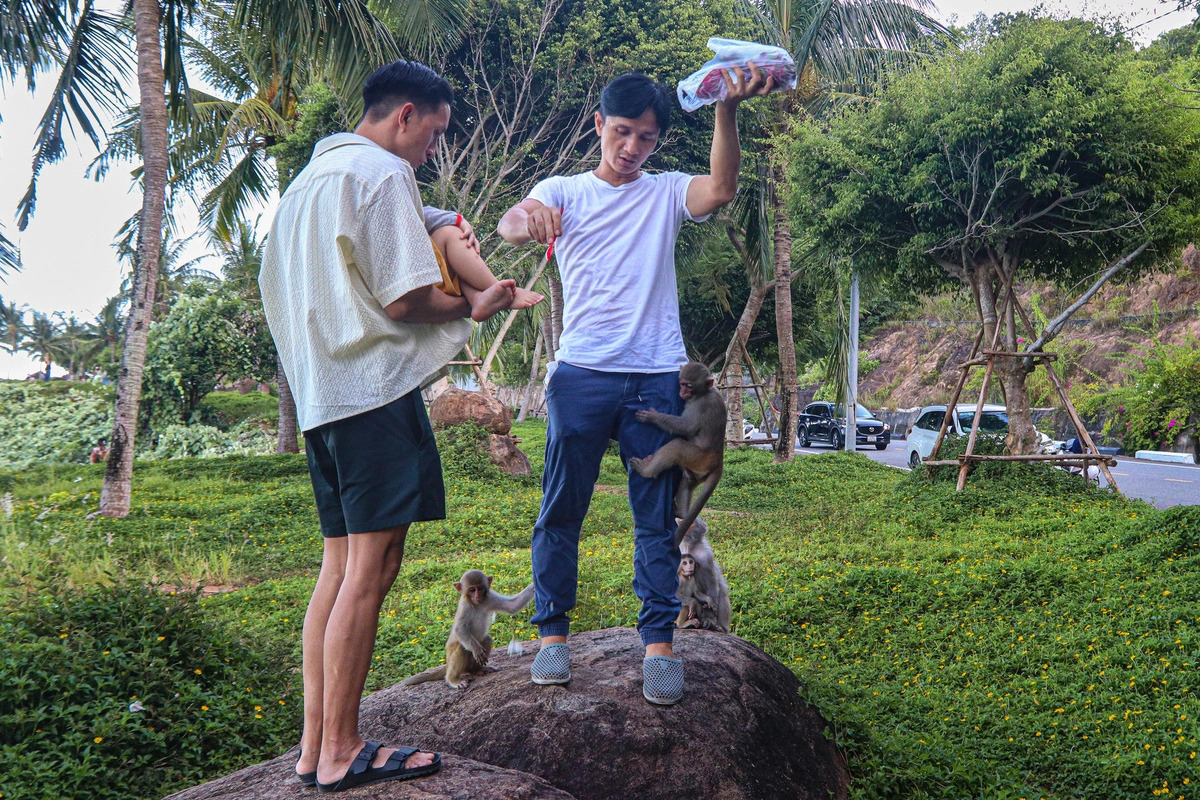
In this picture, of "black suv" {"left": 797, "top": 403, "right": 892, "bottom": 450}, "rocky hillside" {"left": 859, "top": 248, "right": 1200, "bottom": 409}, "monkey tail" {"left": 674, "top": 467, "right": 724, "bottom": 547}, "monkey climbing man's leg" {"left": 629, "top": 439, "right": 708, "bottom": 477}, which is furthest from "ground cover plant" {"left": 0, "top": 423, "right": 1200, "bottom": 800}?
"black suv" {"left": 797, "top": 403, "right": 892, "bottom": 450}

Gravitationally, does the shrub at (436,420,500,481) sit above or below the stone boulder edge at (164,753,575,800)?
below

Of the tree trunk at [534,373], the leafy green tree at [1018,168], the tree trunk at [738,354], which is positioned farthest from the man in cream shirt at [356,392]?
the tree trunk at [534,373]

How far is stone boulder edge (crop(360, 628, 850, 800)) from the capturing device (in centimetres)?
314

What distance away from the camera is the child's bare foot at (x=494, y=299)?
2.68 m

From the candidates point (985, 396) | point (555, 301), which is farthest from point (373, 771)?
point (555, 301)

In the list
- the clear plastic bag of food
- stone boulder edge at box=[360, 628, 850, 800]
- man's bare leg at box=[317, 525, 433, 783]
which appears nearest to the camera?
man's bare leg at box=[317, 525, 433, 783]

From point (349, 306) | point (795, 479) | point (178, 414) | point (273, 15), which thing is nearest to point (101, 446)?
point (178, 414)

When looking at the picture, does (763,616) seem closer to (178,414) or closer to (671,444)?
(671,444)

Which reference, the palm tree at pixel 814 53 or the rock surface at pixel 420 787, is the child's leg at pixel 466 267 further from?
the palm tree at pixel 814 53

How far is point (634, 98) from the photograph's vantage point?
332cm

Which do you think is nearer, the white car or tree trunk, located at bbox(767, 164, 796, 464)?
tree trunk, located at bbox(767, 164, 796, 464)

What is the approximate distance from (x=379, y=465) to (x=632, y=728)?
148 cm

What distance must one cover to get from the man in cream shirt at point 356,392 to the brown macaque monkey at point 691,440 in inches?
38.9

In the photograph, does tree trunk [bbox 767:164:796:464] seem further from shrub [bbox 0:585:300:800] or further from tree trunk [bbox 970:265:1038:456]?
shrub [bbox 0:585:300:800]
